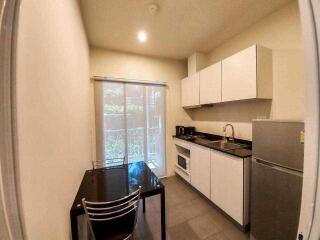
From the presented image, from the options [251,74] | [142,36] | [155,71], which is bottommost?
[251,74]

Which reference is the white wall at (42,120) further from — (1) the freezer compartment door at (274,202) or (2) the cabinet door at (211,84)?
(2) the cabinet door at (211,84)

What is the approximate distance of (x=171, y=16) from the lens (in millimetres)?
1831

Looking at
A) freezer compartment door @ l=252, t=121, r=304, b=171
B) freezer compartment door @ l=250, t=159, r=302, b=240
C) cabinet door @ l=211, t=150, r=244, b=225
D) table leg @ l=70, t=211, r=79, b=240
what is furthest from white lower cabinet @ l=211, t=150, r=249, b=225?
table leg @ l=70, t=211, r=79, b=240

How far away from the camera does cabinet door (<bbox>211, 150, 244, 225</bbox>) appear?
5.49 ft

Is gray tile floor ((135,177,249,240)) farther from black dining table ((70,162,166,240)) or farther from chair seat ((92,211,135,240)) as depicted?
chair seat ((92,211,135,240))

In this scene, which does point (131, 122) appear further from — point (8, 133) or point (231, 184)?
point (8, 133)

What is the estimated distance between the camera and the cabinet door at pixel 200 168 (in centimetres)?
219

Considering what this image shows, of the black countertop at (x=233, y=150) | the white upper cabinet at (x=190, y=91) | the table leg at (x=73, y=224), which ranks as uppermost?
the white upper cabinet at (x=190, y=91)

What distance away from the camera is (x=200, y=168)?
235 centimetres

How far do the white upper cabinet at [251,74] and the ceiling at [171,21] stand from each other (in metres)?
0.47

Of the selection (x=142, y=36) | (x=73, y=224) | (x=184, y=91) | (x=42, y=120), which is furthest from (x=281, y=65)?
(x=73, y=224)

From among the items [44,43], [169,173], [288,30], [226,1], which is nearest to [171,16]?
[226,1]

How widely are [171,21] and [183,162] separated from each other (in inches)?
90.6

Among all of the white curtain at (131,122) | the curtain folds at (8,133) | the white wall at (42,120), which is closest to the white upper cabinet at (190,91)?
the white curtain at (131,122)
